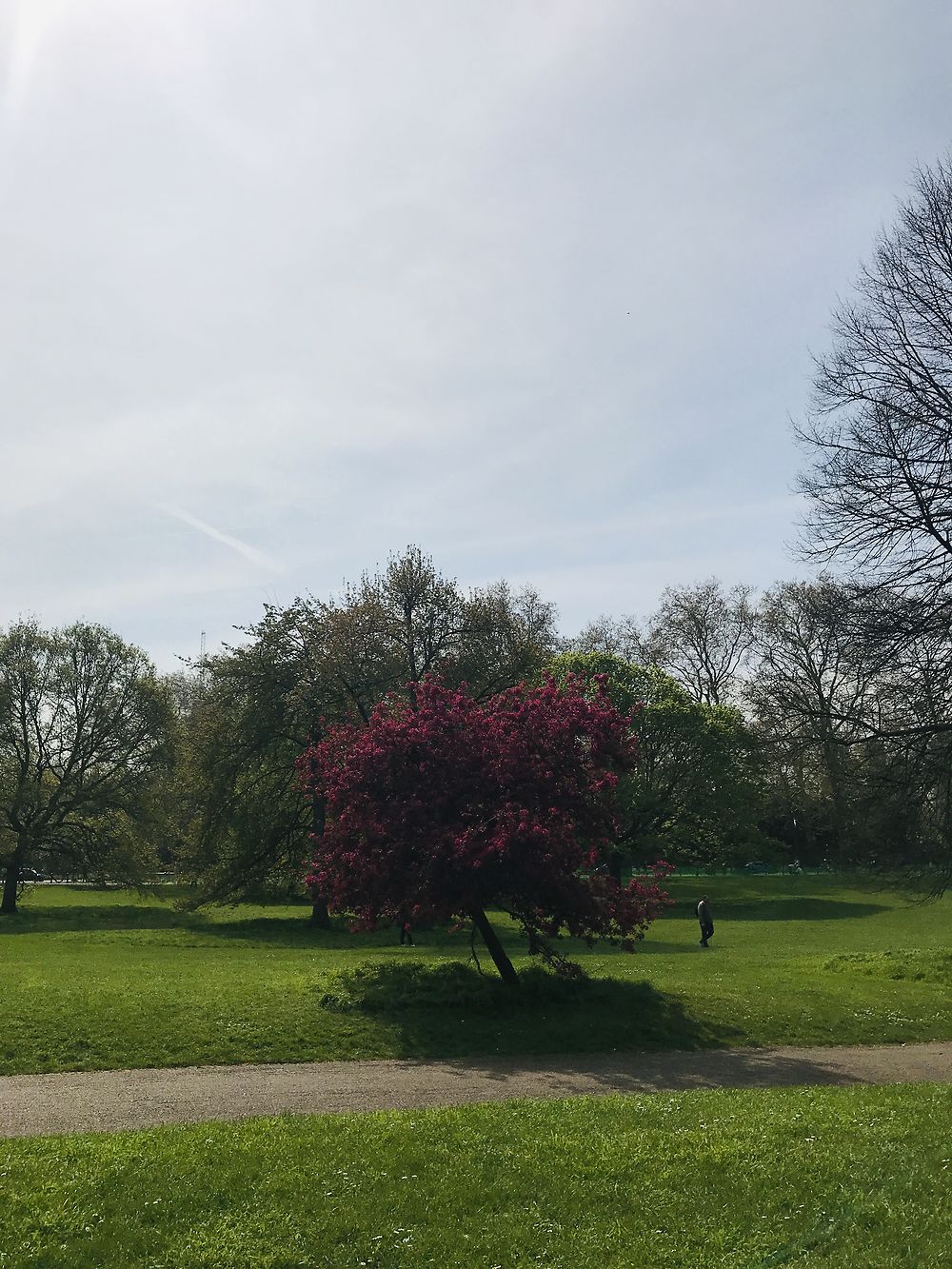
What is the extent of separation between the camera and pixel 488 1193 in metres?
7.46

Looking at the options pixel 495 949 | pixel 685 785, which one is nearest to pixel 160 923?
pixel 495 949

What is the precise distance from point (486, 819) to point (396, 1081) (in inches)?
215

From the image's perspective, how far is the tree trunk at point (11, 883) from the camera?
1599 inches

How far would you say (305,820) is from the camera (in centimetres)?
3853

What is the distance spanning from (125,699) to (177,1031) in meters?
34.9

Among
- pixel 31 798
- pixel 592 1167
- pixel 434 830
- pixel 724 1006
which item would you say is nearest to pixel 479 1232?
pixel 592 1167

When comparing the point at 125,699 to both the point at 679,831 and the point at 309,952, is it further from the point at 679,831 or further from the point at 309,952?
the point at 679,831

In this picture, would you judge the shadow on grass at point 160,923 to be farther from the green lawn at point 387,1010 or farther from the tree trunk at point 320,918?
the green lawn at point 387,1010

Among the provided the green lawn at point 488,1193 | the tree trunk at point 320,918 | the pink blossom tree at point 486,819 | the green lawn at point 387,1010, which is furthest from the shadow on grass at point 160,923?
the green lawn at point 488,1193

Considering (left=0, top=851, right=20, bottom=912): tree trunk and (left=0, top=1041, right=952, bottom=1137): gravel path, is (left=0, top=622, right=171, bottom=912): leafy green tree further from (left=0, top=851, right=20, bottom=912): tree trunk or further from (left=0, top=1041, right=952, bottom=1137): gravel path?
(left=0, top=1041, right=952, bottom=1137): gravel path

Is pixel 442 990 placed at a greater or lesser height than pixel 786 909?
greater

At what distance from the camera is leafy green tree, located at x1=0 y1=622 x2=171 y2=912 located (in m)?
42.7

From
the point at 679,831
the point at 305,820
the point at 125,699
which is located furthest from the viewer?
the point at 679,831

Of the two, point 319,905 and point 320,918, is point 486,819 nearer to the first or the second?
point 319,905
